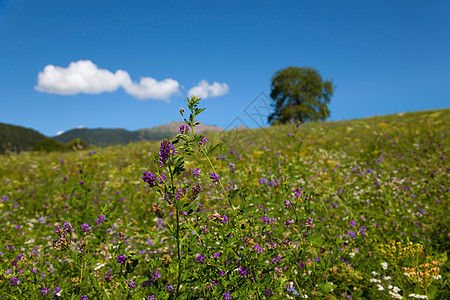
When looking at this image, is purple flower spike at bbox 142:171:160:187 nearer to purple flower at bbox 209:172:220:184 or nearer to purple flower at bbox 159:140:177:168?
purple flower at bbox 159:140:177:168

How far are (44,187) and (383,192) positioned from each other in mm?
8661

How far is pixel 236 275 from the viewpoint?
84.0 inches

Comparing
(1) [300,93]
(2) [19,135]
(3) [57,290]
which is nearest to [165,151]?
(3) [57,290]

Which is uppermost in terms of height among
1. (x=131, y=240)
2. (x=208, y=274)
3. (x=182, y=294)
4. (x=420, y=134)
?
(x=420, y=134)

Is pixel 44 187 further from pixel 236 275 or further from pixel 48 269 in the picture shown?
pixel 236 275

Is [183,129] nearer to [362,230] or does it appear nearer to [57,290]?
[57,290]

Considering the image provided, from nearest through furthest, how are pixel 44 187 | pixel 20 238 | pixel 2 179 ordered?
pixel 20 238
pixel 44 187
pixel 2 179

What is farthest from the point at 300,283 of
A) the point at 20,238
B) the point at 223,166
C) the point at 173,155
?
the point at 20,238

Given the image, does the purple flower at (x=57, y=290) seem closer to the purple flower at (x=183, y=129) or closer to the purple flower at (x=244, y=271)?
the purple flower at (x=244, y=271)

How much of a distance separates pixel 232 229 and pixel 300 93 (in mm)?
44157

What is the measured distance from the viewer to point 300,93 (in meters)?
43.5

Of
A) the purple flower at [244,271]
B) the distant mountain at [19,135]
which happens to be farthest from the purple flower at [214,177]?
the distant mountain at [19,135]

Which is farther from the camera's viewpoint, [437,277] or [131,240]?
[131,240]

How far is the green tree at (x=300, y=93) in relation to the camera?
43.1m
